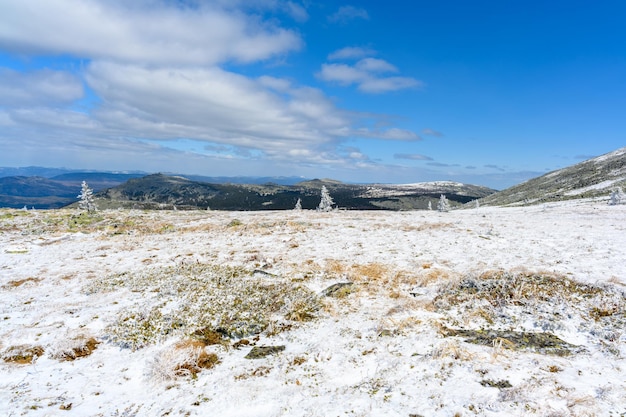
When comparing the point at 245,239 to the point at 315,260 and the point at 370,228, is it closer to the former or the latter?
the point at 315,260

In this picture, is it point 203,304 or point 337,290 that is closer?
point 203,304

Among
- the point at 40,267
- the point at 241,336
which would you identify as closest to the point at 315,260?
the point at 241,336

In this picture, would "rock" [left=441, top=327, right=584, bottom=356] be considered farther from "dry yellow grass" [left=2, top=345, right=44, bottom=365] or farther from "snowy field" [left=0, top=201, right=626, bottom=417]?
"dry yellow grass" [left=2, top=345, right=44, bottom=365]

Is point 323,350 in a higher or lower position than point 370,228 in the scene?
lower

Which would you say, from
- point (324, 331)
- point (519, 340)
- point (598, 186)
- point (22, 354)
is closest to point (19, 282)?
point (22, 354)

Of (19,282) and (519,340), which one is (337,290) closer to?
(519,340)

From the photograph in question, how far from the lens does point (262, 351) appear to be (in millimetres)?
10289

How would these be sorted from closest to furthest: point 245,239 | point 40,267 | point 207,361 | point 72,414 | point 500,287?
point 72,414, point 207,361, point 500,287, point 40,267, point 245,239

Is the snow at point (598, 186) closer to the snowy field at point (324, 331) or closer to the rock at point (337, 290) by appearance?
the snowy field at point (324, 331)

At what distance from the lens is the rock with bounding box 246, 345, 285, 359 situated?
32.8 feet

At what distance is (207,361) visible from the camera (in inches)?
382

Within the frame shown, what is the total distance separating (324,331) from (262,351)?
235 centimetres

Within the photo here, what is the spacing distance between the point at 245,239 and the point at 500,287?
1888 centimetres

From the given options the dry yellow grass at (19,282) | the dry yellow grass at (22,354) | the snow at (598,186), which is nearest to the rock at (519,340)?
the dry yellow grass at (22,354)
